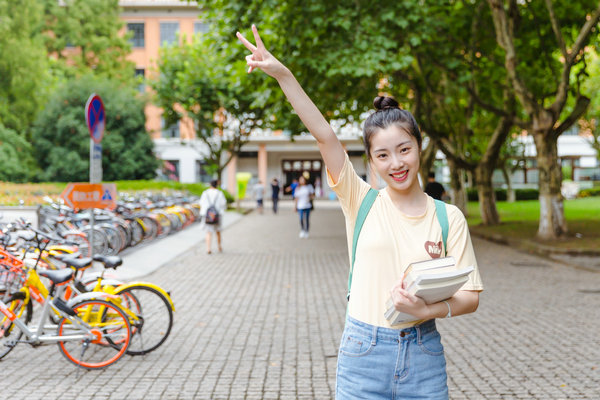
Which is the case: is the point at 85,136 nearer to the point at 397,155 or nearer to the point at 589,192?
the point at 589,192

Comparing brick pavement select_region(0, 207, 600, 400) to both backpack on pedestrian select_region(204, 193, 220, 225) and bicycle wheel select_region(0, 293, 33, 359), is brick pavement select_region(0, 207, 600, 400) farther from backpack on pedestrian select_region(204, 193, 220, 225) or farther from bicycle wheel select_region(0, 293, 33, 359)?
backpack on pedestrian select_region(204, 193, 220, 225)

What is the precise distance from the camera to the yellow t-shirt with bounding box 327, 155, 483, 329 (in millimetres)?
2283

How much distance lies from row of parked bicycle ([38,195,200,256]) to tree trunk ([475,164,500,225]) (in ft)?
31.1

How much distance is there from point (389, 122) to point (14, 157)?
107 ft

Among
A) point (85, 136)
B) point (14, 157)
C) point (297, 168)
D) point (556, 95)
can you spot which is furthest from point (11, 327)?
point (297, 168)

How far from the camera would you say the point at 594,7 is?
16.4 metres

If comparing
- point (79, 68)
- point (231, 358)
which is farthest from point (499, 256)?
point (79, 68)

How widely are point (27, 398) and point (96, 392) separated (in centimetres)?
48

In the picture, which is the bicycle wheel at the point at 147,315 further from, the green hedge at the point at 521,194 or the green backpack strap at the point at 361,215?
the green hedge at the point at 521,194

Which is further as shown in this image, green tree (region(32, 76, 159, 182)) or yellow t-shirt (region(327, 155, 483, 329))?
green tree (region(32, 76, 159, 182))

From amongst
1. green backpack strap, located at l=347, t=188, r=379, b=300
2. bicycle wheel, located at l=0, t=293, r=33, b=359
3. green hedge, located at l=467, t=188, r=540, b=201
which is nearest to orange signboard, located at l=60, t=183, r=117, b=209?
bicycle wheel, located at l=0, t=293, r=33, b=359

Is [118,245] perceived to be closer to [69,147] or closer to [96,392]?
[96,392]

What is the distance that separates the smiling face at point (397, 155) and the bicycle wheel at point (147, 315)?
4210 mm

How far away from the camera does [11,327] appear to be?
19.2 feet
